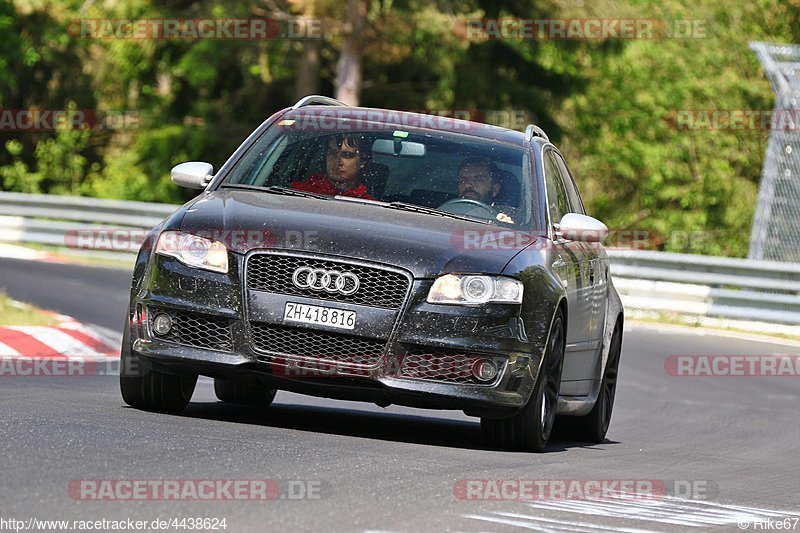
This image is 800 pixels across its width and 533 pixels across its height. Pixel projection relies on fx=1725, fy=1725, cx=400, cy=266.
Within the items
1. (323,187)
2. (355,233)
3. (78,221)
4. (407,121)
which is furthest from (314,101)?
(78,221)

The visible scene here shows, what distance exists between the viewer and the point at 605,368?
10.7 m

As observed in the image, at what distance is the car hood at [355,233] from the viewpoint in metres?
8.07

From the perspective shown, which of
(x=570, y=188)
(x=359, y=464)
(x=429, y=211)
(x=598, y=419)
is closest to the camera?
(x=359, y=464)

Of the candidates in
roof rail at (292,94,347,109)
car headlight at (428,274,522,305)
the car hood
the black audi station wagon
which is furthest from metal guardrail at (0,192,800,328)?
car headlight at (428,274,522,305)

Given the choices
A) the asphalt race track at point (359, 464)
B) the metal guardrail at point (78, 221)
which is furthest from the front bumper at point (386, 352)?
the metal guardrail at point (78, 221)

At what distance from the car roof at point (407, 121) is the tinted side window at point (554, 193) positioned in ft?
0.68

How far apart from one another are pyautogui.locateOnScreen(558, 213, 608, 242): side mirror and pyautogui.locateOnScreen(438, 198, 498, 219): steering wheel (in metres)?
0.38

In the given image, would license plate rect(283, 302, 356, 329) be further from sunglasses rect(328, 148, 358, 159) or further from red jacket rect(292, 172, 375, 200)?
sunglasses rect(328, 148, 358, 159)

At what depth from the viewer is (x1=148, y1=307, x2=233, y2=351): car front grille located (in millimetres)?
8180

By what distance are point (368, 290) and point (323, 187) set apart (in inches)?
50.9

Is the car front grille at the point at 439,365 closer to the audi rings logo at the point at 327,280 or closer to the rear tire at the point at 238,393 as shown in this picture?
the audi rings logo at the point at 327,280

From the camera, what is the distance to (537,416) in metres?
8.63

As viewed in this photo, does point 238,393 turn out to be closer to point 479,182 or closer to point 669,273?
point 479,182

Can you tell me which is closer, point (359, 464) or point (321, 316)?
point (359, 464)
